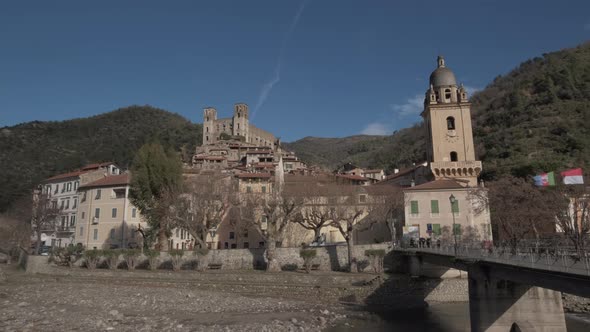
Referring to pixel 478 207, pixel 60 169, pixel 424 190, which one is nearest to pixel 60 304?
pixel 424 190

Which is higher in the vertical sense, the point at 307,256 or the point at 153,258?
the point at 307,256

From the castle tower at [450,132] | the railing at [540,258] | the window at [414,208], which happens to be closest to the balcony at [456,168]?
the castle tower at [450,132]

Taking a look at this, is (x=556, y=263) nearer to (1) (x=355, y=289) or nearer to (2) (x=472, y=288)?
(2) (x=472, y=288)

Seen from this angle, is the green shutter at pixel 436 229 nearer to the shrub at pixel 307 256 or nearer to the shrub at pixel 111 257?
the shrub at pixel 307 256

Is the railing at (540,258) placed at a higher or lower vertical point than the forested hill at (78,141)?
lower

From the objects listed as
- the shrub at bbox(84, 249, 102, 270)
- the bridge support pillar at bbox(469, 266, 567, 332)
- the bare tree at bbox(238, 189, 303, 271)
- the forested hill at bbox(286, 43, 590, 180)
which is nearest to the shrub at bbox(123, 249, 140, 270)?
the shrub at bbox(84, 249, 102, 270)

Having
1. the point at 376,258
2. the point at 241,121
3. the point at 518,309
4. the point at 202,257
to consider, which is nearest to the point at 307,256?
the point at 376,258

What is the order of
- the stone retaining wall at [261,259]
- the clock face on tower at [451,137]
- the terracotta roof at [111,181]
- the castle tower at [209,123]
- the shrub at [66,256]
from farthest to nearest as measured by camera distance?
the castle tower at [209,123] < the terracotta roof at [111,181] < the clock face on tower at [451,137] < the shrub at [66,256] < the stone retaining wall at [261,259]

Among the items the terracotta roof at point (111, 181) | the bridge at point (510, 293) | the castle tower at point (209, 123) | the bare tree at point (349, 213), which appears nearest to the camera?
the bridge at point (510, 293)

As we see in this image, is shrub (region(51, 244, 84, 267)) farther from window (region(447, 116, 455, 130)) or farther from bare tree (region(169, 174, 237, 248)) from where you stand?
window (region(447, 116, 455, 130))

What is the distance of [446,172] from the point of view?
50.5 metres

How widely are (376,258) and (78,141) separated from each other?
134972mm

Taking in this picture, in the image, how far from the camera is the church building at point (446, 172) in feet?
143

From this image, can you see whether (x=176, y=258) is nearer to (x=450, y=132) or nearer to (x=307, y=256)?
(x=307, y=256)
